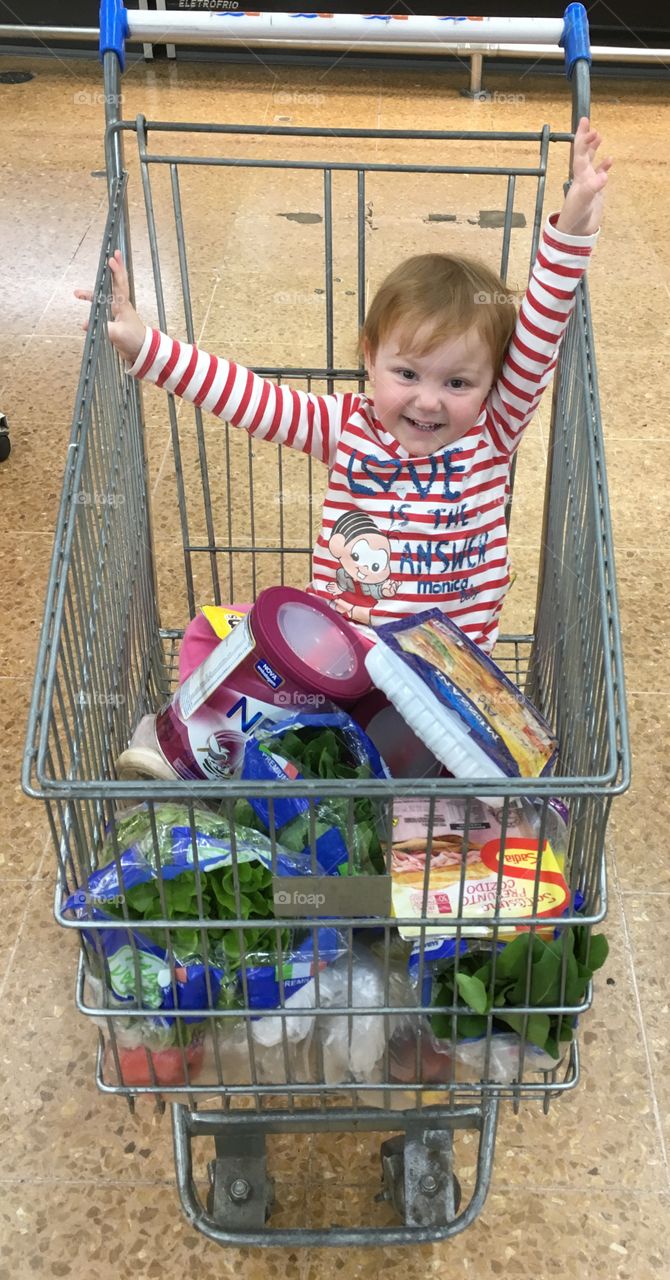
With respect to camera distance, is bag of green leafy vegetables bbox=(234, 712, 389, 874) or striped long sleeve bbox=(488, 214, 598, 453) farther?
striped long sleeve bbox=(488, 214, 598, 453)

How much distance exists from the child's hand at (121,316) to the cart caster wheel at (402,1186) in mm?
922

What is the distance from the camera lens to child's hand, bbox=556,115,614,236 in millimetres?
1196

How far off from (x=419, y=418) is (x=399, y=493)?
104 millimetres

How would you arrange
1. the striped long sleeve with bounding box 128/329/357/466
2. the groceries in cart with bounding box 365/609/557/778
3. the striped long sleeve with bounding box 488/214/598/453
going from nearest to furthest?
the groceries in cart with bounding box 365/609/557/778 < the striped long sleeve with bounding box 488/214/598/453 < the striped long sleeve with bounding box 128/329/357/466

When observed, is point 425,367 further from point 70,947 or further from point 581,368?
point 70,947

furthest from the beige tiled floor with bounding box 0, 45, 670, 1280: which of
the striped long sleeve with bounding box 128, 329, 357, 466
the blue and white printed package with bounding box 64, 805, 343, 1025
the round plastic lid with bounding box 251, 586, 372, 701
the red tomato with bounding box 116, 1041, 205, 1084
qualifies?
the striped long sleeve with bounding box 128, 329, 357, 466
